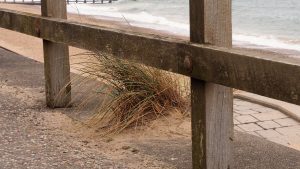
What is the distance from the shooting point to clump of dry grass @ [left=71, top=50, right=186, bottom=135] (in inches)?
199

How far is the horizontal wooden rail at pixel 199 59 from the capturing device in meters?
2.93

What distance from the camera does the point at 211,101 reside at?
3.49 meters

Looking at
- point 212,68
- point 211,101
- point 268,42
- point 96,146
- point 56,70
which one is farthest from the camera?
point 268,42

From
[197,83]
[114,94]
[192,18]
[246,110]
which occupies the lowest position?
[246,110]

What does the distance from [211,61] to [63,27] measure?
228 centimetres

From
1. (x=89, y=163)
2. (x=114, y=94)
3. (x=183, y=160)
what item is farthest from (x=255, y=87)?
(x=114, y=94)

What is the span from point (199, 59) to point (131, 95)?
1722mm

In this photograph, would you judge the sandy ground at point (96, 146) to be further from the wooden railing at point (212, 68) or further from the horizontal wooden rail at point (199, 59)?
the horizontal wooden rail at point (199, 59)

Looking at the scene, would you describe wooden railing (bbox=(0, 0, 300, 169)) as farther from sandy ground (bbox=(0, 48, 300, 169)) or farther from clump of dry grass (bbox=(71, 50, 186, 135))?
clump of dry grass (bbox=(71, 50, 186, 135))

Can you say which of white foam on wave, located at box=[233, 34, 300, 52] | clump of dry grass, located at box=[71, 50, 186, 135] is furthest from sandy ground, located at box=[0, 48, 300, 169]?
white foam on wave, located at box=[233, 34, 300, 52]

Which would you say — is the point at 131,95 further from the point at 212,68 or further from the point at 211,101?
the point at 212,68

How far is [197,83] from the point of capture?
3.53 m

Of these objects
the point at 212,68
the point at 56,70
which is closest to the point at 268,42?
the point at 56,70

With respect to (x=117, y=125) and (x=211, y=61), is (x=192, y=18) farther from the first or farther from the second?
(x=117, y=125)
